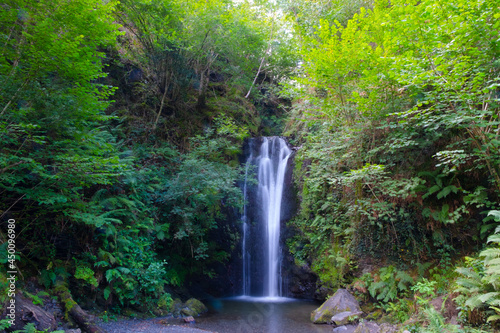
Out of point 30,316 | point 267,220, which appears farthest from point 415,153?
point 30,316

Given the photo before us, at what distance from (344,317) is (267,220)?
525cm

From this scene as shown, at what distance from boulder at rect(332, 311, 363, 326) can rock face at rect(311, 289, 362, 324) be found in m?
0.05

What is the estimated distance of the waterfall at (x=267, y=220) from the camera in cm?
1085

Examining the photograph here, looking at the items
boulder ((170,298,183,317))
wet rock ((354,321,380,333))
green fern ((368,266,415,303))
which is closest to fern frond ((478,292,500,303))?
green fern ((368,266,415,303))

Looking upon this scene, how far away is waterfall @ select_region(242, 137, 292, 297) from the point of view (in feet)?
35.6

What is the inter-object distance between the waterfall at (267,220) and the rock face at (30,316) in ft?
23.7

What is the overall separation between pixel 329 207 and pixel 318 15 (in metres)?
9.30

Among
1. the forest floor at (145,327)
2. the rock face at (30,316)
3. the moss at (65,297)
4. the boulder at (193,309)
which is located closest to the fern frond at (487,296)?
the forest floor at (145,327)

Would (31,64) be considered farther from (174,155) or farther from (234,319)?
(234,319)

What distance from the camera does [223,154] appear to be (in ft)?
39.7

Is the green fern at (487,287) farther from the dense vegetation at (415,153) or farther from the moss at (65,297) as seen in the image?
the moss at (65,297)

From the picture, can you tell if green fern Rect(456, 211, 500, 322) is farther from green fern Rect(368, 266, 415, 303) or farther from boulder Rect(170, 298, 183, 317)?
Answer: boulder Rect(170, 298, 183, 317)

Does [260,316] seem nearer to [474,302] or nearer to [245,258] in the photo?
[245,258]

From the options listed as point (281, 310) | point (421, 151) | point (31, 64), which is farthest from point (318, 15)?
point (281, 310)
